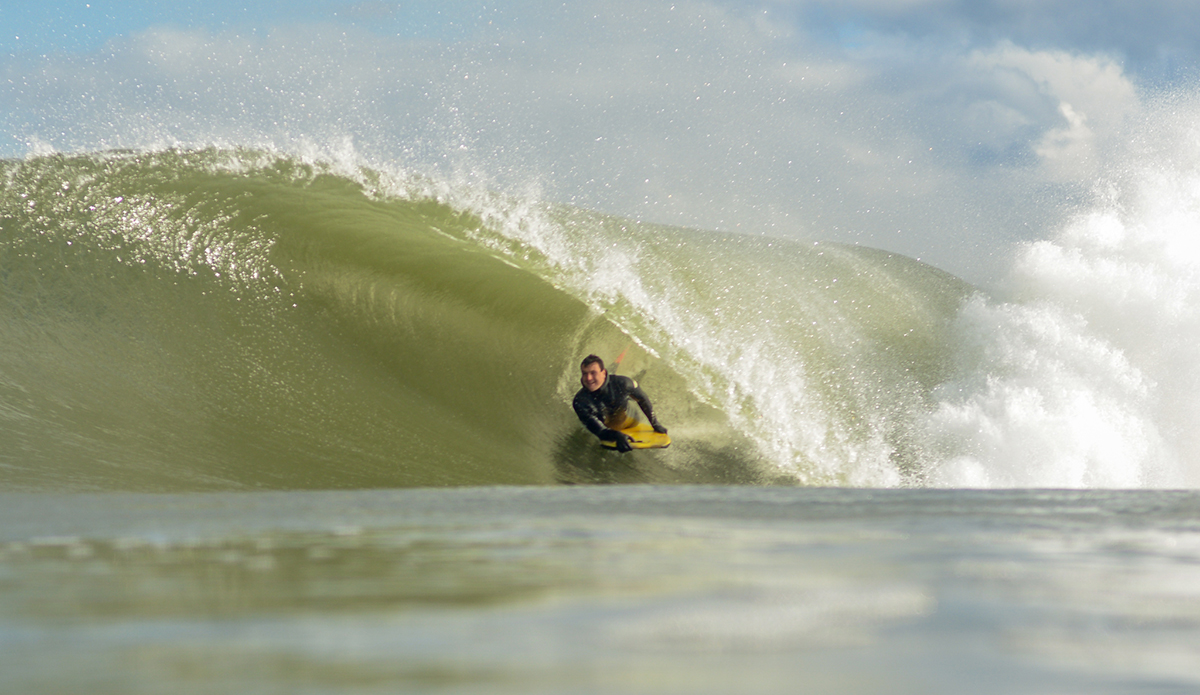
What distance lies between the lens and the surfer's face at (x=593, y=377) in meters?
6.47

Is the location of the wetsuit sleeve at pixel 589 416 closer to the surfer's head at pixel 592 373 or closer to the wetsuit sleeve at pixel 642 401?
the surfer's head at pixel 592 373

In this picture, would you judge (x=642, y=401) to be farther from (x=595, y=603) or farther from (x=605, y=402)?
(x=595, y=603)

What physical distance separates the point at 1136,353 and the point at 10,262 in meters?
10.8

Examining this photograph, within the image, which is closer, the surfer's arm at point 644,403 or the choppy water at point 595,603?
the choppy water at point 595,603

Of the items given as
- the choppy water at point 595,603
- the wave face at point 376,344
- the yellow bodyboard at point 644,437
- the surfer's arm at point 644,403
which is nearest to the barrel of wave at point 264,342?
the wave face at point 376,344

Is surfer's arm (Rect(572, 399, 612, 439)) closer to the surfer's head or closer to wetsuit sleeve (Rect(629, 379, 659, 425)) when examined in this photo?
the surfer's head

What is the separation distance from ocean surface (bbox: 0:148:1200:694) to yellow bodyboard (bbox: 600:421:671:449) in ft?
0.57

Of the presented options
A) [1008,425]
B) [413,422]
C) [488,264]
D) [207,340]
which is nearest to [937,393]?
[1008,425]

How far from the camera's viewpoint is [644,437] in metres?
6.78

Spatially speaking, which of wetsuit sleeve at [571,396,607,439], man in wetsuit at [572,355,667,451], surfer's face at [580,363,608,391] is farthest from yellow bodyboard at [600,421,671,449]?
surfer's face at [580,363,608,391]

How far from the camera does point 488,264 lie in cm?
831

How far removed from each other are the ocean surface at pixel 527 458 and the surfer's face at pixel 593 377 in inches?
20.8

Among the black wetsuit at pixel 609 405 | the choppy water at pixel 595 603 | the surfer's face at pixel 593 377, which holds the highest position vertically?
the surfer's face at pixel 593 377

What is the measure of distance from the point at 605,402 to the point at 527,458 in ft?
2.27
